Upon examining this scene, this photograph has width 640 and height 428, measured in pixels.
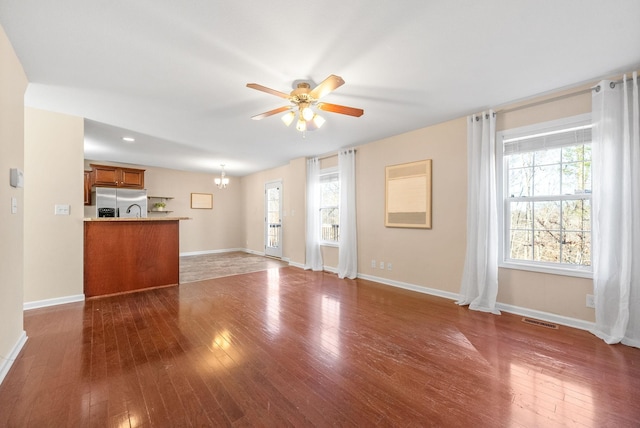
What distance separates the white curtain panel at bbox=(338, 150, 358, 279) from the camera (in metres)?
5.06

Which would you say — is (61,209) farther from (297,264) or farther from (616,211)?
(616,211)

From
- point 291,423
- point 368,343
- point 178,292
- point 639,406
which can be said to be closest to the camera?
point 291,423

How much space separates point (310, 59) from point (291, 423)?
2728 millimetres

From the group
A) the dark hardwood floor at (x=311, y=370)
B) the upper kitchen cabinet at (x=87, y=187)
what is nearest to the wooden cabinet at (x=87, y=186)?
the upper kitchen cabinet at (x=87, y=187)

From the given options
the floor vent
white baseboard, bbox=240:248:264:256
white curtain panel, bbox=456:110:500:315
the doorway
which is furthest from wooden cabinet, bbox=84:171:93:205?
the floor vent

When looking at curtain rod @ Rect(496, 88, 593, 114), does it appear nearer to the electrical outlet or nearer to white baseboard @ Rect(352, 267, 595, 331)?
white baseboard @ Rect(352, 267, 595, 331)

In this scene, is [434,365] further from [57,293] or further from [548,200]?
[57,293]

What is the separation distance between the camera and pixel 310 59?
229 cm

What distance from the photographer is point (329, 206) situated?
577 centimetres

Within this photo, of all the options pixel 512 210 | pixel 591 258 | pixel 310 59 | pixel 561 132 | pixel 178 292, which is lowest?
pixel 178 292

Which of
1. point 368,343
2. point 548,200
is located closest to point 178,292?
point 368,343

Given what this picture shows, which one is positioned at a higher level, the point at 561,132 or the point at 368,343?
the point at 561,132

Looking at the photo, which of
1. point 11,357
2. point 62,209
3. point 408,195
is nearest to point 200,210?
point 62,209

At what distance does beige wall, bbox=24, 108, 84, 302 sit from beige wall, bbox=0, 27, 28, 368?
1.29m
